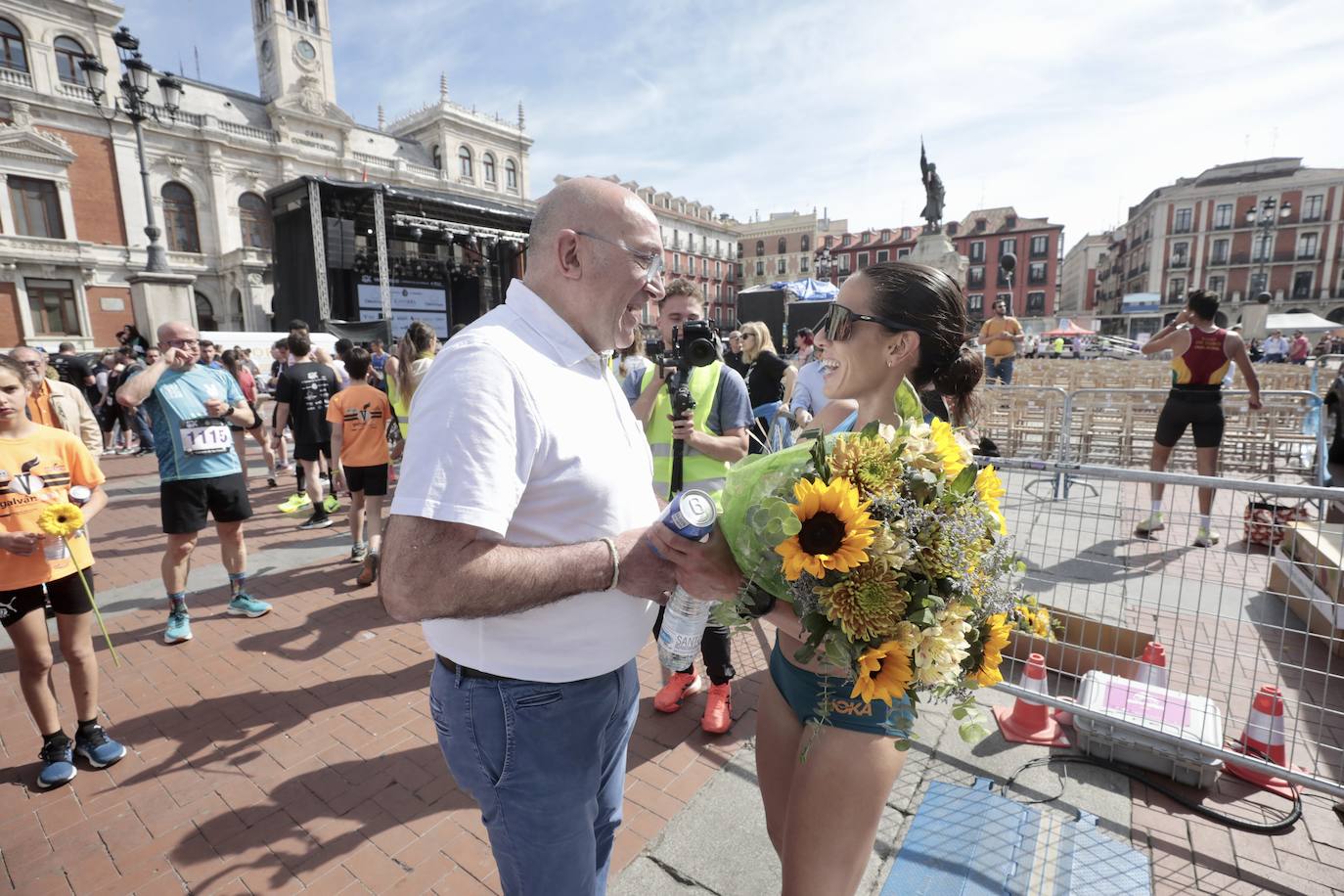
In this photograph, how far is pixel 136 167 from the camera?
30.7 meters

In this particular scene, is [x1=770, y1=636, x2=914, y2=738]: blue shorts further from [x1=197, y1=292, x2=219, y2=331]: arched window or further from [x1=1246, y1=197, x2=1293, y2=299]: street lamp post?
[x1=1246, y1=197, x2=1293, y2=299]: street lamp post

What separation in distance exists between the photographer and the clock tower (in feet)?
160

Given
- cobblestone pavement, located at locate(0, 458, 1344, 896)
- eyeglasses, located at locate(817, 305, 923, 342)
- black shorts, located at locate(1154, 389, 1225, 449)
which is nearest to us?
eyeglasses, located at locate(817, 305, 923, 342)

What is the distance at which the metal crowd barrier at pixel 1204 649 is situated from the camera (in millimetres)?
2611

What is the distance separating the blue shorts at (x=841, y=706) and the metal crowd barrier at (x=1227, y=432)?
5956 millimetres

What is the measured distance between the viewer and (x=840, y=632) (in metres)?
1.22

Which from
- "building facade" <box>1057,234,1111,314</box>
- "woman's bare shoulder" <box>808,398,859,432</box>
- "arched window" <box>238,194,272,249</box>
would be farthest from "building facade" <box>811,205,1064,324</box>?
"woman's bare shoulder" <box>808,398,859,432</box>

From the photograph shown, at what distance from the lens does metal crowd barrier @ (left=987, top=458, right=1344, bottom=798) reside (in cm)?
261

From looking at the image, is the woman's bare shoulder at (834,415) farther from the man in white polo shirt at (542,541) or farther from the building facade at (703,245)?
the building facade at (703,245)

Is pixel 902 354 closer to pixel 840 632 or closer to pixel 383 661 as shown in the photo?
pixel 840 632

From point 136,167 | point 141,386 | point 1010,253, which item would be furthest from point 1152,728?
point 1010,253

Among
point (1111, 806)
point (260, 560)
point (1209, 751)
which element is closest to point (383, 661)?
point (260, 560)

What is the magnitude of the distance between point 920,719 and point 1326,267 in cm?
6979


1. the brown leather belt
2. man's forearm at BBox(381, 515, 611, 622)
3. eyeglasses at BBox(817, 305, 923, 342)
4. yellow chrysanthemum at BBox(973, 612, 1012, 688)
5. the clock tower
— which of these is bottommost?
the brown leather belt
